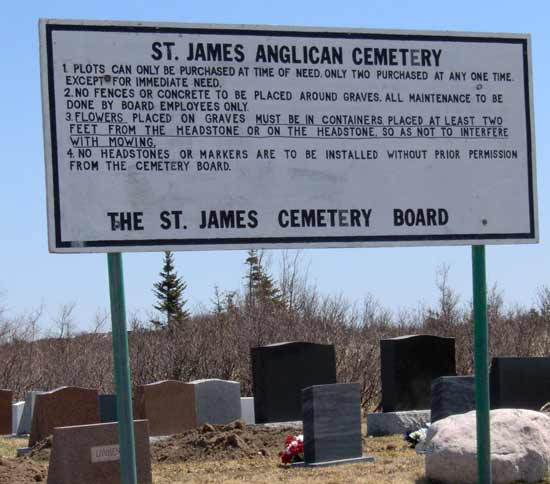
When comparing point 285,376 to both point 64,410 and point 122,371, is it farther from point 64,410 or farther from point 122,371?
point 122,371

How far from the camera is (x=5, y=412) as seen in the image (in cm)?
2109

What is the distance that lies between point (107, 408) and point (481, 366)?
11.5 meters

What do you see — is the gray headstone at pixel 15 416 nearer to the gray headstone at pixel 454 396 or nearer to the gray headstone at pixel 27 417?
the gray headstone at pixel 27 417

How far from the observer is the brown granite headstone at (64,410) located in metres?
16.1

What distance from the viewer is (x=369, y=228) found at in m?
5.39

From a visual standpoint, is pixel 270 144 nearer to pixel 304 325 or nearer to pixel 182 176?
pixel 182 176

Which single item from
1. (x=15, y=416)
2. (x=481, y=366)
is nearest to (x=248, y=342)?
(x=15, y=416)

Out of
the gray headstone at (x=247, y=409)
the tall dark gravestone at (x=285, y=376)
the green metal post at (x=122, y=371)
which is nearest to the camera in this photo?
the green metal post at (x=122, y=371)

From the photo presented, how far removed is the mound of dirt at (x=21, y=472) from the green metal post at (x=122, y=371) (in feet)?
23.3

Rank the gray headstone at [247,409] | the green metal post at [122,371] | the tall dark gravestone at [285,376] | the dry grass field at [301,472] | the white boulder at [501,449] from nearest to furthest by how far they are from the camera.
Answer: the green metal post at [122,371]
the white boulder at [501,449]
the dry grass field at [301,472]
the tall dark gravestone at [285,376]
the gray headstone at [247,409]

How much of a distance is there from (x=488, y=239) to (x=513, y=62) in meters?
1.08

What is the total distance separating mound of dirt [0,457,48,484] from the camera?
11.6 metres

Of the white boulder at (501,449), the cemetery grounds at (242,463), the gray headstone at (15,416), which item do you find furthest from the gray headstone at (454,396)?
the gray headstone at (15,416)

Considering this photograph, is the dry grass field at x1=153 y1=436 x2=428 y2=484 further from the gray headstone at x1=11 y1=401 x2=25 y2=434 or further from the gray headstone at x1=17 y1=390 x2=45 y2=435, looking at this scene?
the gray headstone at x1=11 y1=401 x2=25 y2=434
